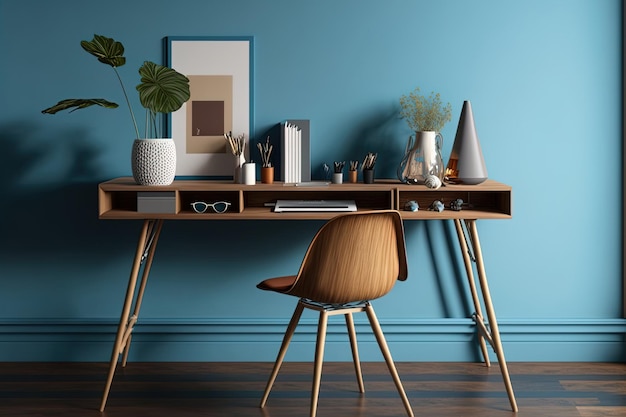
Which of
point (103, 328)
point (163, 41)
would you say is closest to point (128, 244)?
point (103, 328)

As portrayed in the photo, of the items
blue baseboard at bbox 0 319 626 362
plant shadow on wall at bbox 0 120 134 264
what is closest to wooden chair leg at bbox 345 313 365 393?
blue baseboard at bbox 0 319 626 362

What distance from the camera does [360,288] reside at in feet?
9.05

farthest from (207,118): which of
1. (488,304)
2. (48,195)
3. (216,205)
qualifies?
(488,304)

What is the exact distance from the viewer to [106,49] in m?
3.14

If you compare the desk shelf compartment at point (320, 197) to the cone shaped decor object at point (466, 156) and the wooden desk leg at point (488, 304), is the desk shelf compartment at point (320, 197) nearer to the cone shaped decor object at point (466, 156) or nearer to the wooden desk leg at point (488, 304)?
the cone shaped decor object at point (466, 156)

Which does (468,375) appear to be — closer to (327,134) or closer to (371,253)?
(371,253)

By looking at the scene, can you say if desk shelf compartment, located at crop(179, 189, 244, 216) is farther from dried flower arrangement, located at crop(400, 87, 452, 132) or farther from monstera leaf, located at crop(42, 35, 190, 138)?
dried flower arrangement, located at crop(400, 87, 452, 132)

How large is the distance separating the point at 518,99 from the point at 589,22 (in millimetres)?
472

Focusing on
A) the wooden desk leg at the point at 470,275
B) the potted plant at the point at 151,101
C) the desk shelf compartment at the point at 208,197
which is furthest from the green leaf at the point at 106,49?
the wooden desk leg at the point at 470,275

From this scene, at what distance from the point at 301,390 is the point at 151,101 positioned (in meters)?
1.34

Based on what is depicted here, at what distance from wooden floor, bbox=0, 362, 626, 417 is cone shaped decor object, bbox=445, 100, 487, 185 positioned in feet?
2.88

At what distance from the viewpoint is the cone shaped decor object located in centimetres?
324

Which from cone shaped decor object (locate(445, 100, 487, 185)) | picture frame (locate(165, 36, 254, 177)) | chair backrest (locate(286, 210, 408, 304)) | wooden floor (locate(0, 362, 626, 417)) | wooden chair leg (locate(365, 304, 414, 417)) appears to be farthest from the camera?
picture frame (locate(165, 36, 254, 177))

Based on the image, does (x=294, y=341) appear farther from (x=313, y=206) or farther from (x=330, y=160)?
(x=330, y=160)
